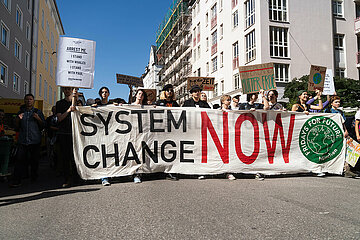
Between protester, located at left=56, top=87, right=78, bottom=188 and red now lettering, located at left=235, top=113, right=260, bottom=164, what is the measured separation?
356 centimetres

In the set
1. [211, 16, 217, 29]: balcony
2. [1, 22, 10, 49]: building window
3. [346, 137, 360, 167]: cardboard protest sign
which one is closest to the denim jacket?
[346, 137, 360, 167]: cardboard protest sign

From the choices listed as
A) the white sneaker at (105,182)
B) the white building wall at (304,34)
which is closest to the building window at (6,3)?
the white building wall at (304,34)

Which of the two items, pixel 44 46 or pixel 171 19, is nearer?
pixel 44 46

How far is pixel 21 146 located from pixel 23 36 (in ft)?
79.4

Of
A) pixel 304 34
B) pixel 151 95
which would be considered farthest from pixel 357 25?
pixel 151 95

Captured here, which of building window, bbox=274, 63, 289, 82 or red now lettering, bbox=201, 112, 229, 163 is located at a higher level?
building window, bbox=274, 63, 289, 82

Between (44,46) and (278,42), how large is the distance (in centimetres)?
2724

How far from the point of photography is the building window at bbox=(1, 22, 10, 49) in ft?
68.1

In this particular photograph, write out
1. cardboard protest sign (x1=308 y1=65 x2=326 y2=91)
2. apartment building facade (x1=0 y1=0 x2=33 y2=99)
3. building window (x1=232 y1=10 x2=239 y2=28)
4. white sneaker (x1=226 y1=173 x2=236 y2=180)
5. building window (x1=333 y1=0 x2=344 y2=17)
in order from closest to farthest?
white sneaker (x1=226 y1=173 x2=236 y2=180), cardboard protest sign (x1=308 y1=65 x2=326 y2=91), apartment building facade (x1=0 y1=0 x2=33 y2=99), building window (x1=333 y1=0 x2=344 y2=17), building window (x1=232 y1=10 x2=239 y2=28)

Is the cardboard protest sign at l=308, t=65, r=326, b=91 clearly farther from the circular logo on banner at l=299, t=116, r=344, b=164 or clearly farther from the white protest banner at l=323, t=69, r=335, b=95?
the circular logo on banner at l=299, t=116, r=344, b=164

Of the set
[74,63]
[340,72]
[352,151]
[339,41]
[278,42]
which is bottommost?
[352,151]

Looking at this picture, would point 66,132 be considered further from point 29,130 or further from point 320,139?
point 320,139

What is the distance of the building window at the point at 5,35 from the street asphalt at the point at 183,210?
18.8m

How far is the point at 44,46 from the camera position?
36.0 metres
